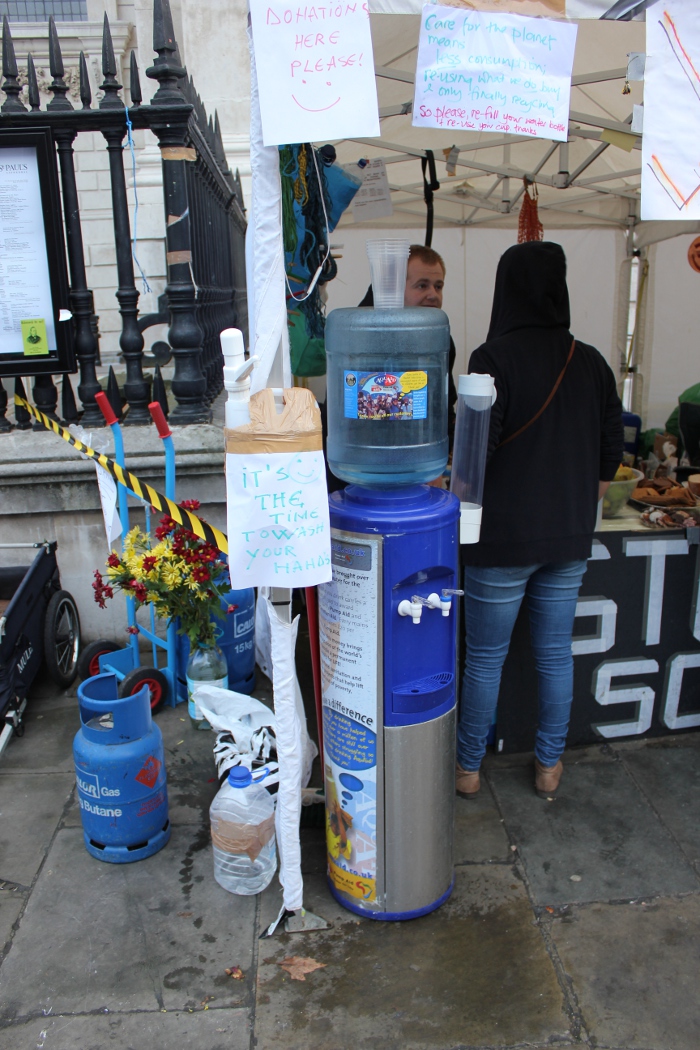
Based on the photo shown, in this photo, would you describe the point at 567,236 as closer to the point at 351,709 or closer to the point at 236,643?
the point at 236,643

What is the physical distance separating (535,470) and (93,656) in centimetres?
241

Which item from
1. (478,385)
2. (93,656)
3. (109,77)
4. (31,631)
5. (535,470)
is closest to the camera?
(478,385)

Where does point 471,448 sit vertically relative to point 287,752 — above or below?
above

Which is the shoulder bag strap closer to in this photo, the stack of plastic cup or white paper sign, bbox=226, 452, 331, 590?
the stack of plastic cup

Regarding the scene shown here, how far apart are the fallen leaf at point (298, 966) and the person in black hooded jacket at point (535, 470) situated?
1057mm

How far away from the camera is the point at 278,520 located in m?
2.13

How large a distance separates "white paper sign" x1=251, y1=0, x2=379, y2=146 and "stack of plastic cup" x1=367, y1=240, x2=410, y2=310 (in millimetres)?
319

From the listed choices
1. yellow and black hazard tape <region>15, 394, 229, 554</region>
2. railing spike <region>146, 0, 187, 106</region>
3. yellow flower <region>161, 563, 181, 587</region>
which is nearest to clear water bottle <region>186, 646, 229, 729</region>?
yellow flower <region>161, 563, 181, 587</region>

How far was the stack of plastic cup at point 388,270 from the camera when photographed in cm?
226

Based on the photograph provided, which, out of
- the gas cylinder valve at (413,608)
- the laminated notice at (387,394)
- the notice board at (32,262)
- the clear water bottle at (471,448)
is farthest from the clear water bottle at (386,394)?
the notice board at (32,262)

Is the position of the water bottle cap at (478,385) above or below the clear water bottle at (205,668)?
above

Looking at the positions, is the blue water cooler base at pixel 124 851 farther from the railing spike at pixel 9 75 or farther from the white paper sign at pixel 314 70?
the railing spike at pixel 9 75

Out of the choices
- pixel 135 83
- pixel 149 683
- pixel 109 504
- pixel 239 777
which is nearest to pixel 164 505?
pixel 109 504

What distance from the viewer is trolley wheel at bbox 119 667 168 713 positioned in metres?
3.54
